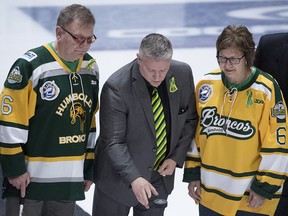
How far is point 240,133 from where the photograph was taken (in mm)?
3176

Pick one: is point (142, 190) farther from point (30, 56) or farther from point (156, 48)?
point (30, 56)

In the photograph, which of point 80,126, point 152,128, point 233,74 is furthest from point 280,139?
point 80,126

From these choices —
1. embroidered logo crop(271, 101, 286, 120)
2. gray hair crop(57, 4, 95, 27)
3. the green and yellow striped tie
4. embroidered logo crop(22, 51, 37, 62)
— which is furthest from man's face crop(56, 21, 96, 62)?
embroidered logo crop(271, 101, 286, 120)

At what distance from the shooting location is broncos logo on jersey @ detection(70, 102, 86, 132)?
127 inches

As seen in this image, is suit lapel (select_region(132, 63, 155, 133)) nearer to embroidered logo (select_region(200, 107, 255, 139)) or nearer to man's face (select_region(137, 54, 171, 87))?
man's face (select_region(137, 54, 171, 87))

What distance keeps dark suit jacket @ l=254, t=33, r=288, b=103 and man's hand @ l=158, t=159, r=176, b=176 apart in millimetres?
665

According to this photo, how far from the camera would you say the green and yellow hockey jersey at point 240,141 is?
3.16 meters

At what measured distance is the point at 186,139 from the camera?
334cm

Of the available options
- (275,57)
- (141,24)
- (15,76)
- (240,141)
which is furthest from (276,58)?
(141,24)

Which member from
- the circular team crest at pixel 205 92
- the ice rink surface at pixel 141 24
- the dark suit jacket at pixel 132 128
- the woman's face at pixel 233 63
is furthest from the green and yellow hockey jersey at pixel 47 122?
the ice rink surface at pixel 141 24

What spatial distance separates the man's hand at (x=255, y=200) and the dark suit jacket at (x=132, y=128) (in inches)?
14.0

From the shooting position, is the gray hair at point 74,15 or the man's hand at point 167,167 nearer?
the gray hair at point 74,15

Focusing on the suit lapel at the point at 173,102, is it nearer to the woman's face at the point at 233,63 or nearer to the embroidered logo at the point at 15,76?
the woman's face at the point at 233,63

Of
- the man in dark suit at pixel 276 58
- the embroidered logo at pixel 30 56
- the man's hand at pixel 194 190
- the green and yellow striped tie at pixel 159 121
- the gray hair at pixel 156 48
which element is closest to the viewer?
the gray hair at pixel 156 48
